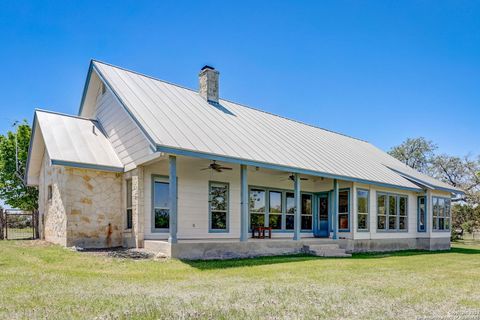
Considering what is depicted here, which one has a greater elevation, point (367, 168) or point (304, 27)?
point (304, 27)

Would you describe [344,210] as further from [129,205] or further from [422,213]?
[129,205]

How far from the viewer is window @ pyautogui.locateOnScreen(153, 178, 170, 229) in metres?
12.6

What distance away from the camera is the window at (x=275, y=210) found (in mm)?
15961

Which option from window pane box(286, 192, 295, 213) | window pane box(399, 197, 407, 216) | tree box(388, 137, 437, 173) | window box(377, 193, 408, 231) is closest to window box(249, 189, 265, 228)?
window pane box(286, 192, 295, 213)

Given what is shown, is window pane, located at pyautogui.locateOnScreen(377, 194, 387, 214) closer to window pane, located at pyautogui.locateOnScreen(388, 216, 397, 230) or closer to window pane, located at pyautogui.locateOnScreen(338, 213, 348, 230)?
window pane, located at pyautogui.locateOnScreen(388, 216, 397, 230)

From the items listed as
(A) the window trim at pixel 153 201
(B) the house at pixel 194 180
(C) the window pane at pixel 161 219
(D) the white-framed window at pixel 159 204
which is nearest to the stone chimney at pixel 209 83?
(B) the house at pixel 194 180

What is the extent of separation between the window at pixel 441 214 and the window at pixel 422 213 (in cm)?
63

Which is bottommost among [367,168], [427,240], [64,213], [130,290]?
[427,240]

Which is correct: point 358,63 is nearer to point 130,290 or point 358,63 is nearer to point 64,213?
point 64,213

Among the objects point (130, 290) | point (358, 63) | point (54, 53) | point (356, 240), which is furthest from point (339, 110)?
point (130, 290)

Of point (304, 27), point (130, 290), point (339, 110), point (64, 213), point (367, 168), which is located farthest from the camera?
point (339, 110)

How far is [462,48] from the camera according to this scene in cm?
1731

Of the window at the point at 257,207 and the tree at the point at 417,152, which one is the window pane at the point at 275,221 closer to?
the window at the point at 257,207

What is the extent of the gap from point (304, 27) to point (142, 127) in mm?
8531
